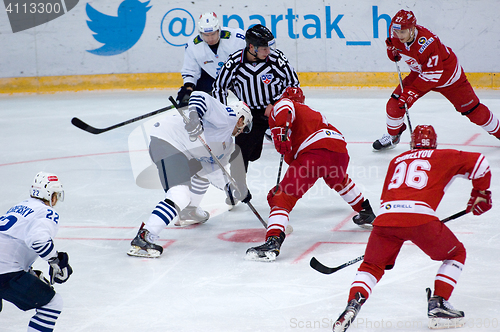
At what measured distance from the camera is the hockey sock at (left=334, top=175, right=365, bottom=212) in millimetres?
3572

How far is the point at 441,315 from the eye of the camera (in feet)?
7.84

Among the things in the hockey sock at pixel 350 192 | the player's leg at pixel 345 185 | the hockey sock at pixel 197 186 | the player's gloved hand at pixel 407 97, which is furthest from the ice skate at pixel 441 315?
the player's gloved hand at pixel 407 97

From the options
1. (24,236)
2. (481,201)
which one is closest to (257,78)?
(481,201)

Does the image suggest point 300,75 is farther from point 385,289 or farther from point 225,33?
point 385,289

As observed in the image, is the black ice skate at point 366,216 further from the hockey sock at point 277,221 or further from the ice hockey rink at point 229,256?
the hockey sock at point 277,221

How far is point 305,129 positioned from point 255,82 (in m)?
0.92

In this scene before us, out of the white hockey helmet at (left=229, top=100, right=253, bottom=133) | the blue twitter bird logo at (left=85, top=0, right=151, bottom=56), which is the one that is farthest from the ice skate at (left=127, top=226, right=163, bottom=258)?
the blue twitter bird logo at (left=85, top=0, right=151, bottom=56)

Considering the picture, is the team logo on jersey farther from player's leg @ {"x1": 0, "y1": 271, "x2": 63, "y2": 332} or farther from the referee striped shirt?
player's leg @ {"x1": 0, "y1": 271, "x2": 63, "y2": 332}

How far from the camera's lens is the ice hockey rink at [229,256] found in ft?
8.48

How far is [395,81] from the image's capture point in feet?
26.9

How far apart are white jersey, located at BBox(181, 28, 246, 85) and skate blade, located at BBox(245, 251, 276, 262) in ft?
7.86

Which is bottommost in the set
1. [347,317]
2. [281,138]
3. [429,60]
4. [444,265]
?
[347,317]

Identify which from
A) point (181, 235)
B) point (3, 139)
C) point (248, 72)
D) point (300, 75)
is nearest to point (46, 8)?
point (3, 139)

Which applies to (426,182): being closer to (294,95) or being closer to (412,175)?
(412,175)
